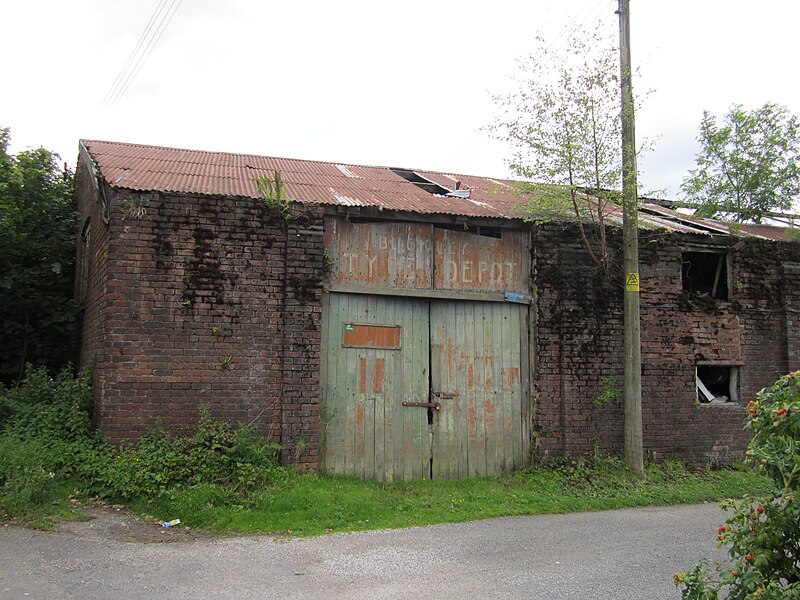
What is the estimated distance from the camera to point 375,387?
321 inches

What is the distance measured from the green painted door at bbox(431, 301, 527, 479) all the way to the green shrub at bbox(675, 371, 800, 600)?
17.7ft

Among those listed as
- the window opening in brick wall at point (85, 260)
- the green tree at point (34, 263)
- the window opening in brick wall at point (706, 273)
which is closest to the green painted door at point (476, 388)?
the window opening in brick wall at point (706, 273)

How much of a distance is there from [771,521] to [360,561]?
3374 millimetres

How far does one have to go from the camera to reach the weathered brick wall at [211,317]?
7.23m

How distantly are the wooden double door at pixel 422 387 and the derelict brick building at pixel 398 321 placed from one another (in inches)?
1.0

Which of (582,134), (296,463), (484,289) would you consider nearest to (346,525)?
(296,463)

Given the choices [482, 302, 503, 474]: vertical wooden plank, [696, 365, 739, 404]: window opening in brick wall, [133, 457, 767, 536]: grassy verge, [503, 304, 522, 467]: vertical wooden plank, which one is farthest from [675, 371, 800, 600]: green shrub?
[696, 365, 739, 404]: window opening in brick wall

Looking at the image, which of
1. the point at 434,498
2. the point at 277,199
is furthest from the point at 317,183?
the point at 434,498

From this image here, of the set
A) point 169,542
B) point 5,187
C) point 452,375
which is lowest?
point 169,542

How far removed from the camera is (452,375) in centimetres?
850

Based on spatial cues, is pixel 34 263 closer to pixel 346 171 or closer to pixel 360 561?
pixel 346 171

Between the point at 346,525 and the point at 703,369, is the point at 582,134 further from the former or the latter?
the point at 346,525

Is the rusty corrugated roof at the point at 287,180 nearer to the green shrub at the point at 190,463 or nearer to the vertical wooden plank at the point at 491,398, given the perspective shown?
the vertical wooden plank at the point at 491,398

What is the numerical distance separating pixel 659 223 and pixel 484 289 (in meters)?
3.54
